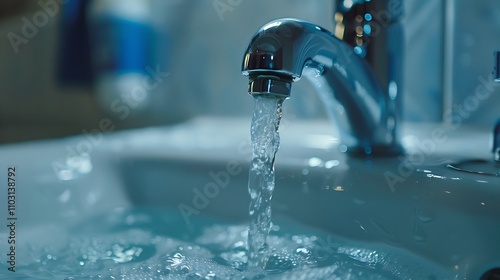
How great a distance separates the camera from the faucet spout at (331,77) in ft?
1.18

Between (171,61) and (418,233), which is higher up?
(171,61)

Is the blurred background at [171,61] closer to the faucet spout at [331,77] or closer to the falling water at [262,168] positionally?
the faucet spout at [331,77]

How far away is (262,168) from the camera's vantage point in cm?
42

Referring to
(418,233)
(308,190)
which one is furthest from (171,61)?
(418,233)

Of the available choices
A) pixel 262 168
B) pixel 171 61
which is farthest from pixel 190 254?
pixel 171 61

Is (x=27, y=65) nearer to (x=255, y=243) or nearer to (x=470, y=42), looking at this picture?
(x=255, y=243)

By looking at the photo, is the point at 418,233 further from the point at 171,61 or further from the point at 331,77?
the point at 171,61

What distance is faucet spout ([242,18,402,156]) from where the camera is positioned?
36 cm

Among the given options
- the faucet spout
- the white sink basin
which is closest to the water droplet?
the white sink basin

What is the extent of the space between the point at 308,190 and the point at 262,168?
0.29 ft

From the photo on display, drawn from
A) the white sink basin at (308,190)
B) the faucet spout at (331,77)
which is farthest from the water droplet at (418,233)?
the faucet spout at (331,77)

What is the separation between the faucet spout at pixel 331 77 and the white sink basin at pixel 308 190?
0.03 m

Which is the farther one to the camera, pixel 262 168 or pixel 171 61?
pixel 171 61

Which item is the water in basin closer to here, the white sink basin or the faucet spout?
the white sink basin
